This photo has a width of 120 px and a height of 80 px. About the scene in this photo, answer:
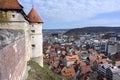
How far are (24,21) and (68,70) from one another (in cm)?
3296

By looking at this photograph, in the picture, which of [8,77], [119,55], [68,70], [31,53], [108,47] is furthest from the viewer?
[108,47]

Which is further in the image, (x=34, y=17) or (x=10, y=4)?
(x=34, y=17)

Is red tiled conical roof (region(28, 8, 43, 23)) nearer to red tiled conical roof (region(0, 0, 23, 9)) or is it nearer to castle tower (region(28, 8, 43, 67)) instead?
castle tower (region(28, 8, 43, 67))

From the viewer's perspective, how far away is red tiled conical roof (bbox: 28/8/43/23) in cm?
2642

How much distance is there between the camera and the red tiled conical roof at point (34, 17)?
2642cm

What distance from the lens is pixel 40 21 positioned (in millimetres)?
26500

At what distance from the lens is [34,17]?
26.8 m

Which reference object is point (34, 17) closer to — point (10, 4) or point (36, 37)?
point (36, 37)

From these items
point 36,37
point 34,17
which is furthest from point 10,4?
point 36,37

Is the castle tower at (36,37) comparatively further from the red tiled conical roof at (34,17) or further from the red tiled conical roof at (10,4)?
the red tiled conical roof at (10,4)

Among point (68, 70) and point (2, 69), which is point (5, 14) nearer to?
point (2, 69)

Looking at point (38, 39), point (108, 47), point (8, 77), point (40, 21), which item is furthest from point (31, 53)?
point (108, 47)

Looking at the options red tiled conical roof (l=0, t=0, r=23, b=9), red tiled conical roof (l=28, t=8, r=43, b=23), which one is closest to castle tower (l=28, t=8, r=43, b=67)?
red tiled conical roof (l=28, t=8, r=43, b=23)

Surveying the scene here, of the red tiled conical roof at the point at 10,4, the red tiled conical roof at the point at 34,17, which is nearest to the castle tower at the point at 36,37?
the red tiled conical roof at the point at 34,17
